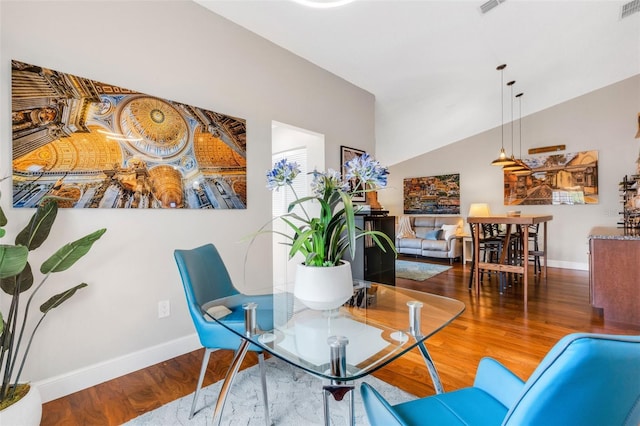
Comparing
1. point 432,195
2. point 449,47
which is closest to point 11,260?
point 449,47

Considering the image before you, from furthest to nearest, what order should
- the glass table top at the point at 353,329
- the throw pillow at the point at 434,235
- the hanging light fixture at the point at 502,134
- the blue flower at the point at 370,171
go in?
the throw pillow at the point at 434,235
the hanging light fixture at the point at 502,134
the blue flower at the point at 370,171
the glass table top at the point at 353,329

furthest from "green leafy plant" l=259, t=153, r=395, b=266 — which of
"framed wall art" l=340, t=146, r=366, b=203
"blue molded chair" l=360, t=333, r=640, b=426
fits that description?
"framed wall art" l=340, t=146, r=366, b=203

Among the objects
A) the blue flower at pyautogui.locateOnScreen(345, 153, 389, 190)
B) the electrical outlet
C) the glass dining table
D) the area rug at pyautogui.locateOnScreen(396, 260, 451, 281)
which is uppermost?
the blue flower at pyautogui.locateOnScreen(345, 153, 389, 190)

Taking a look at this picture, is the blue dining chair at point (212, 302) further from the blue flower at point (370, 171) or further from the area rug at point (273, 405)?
the blue flower at point (370, 171)

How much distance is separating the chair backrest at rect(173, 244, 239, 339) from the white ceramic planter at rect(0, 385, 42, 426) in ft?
2.49

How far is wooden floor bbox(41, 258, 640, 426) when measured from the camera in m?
1.72

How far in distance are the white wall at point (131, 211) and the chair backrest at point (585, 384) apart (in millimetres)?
2257

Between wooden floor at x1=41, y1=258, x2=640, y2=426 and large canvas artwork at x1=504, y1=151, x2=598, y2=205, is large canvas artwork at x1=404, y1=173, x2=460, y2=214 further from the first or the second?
wooden floor at x1=41, y1=258, x2=640, y2=426

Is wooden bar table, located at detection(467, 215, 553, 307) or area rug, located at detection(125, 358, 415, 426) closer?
area rug, located at detection(125, 358, 415, 426)

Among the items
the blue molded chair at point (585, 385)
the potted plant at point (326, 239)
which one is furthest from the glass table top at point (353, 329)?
the blue molded chair at point (585, 385)

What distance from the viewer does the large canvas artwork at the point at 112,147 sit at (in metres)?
1.70

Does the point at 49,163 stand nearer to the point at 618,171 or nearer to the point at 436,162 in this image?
the point at 436,162

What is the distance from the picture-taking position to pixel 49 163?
1749 mm

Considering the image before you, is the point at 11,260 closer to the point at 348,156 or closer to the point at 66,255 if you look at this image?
the point at 66,255
